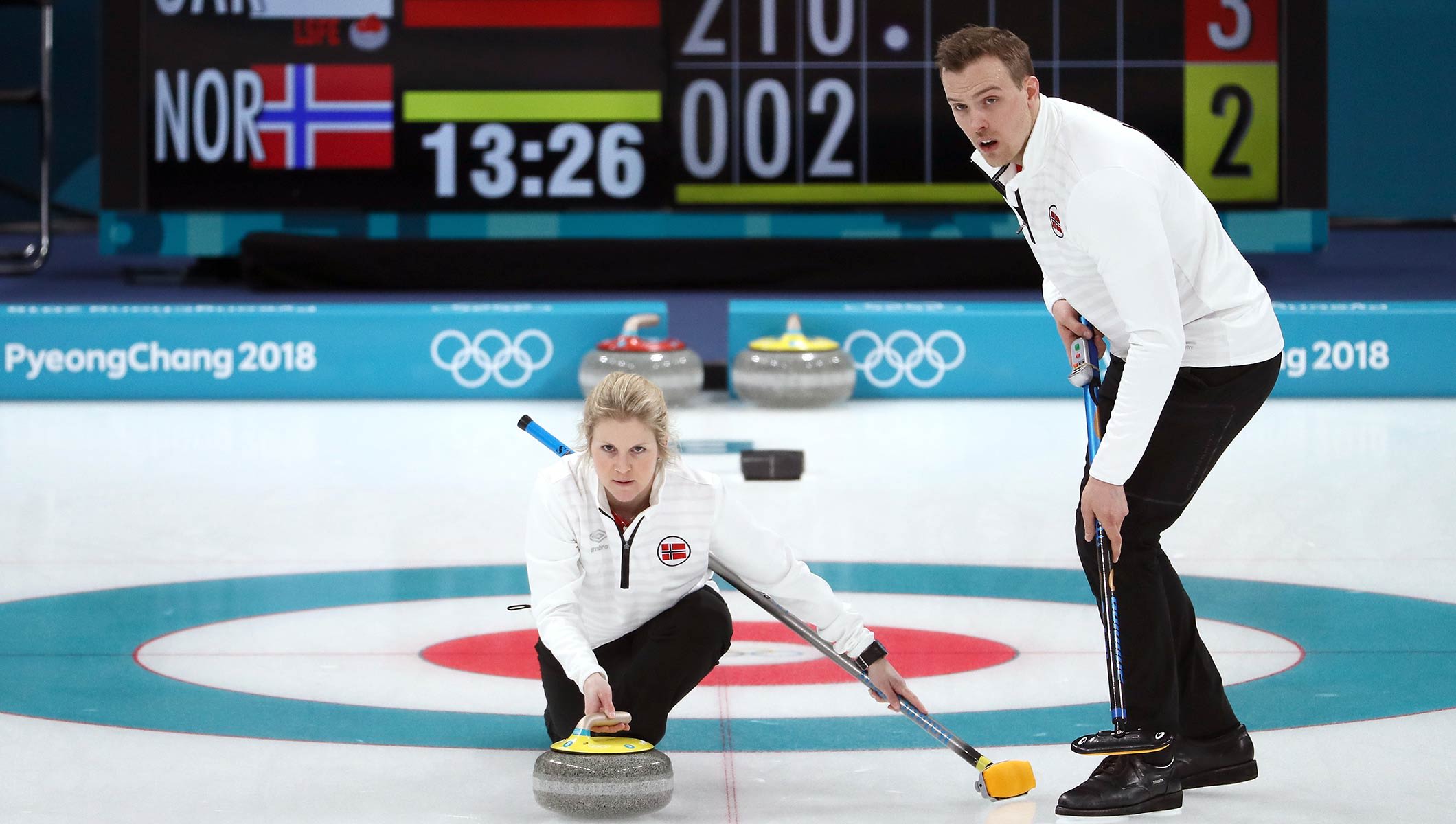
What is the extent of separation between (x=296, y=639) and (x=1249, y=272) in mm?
2297

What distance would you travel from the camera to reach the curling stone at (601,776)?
283cm

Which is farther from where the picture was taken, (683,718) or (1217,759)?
(683,718)

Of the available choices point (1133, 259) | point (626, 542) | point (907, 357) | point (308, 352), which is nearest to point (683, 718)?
point (626, 542)

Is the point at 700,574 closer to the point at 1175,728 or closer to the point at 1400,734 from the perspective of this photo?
the point at 1175,728

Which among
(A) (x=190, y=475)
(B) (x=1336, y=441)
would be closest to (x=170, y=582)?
(A) (x=190, y=475)

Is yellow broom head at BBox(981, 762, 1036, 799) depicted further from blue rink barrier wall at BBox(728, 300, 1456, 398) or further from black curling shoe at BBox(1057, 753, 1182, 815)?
blue rink barrier wall at BBox(728, 300, 1456, 398)

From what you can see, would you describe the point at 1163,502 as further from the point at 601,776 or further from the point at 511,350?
the point at 511,350

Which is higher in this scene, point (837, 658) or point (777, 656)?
point (837, 658)

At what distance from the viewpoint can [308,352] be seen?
8500 mm

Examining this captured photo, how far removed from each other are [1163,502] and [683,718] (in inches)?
43.7

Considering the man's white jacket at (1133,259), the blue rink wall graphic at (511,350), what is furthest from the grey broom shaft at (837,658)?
the blue rink wall graphic at (511,350)

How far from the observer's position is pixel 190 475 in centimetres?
639

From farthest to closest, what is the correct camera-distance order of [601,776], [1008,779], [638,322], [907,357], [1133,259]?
[907,357], [638,322], [1008,779], [601,776], [1133,259]

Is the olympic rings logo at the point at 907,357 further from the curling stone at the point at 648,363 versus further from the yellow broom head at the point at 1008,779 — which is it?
the yellow broom head at the point at 1008,779
